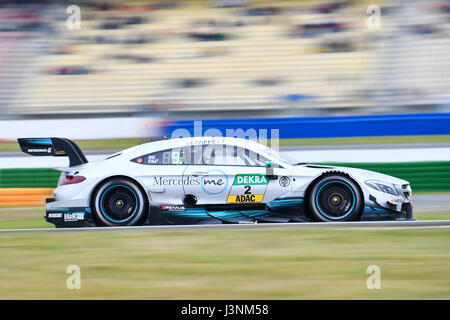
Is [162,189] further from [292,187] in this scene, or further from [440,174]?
[440,174]

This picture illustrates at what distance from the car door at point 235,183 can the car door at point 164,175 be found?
0.34ft

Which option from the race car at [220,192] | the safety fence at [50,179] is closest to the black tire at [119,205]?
the race car at [220,192]

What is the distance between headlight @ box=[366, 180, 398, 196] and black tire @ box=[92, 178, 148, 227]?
2.57 m

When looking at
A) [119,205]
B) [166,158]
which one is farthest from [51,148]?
[166,158]

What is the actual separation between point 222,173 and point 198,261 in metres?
1.71

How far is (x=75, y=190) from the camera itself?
7262 mm

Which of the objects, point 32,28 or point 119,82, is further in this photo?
point 32,28

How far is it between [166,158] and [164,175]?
9.6 inches

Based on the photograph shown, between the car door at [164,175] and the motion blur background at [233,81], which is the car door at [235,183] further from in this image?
the motion blur background at [233,81]

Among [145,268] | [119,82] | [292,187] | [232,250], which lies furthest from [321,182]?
[119,82]

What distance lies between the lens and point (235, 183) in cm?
719

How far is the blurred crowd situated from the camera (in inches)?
608

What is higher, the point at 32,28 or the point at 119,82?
the point at 32,28

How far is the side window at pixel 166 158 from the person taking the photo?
24.2 feet
